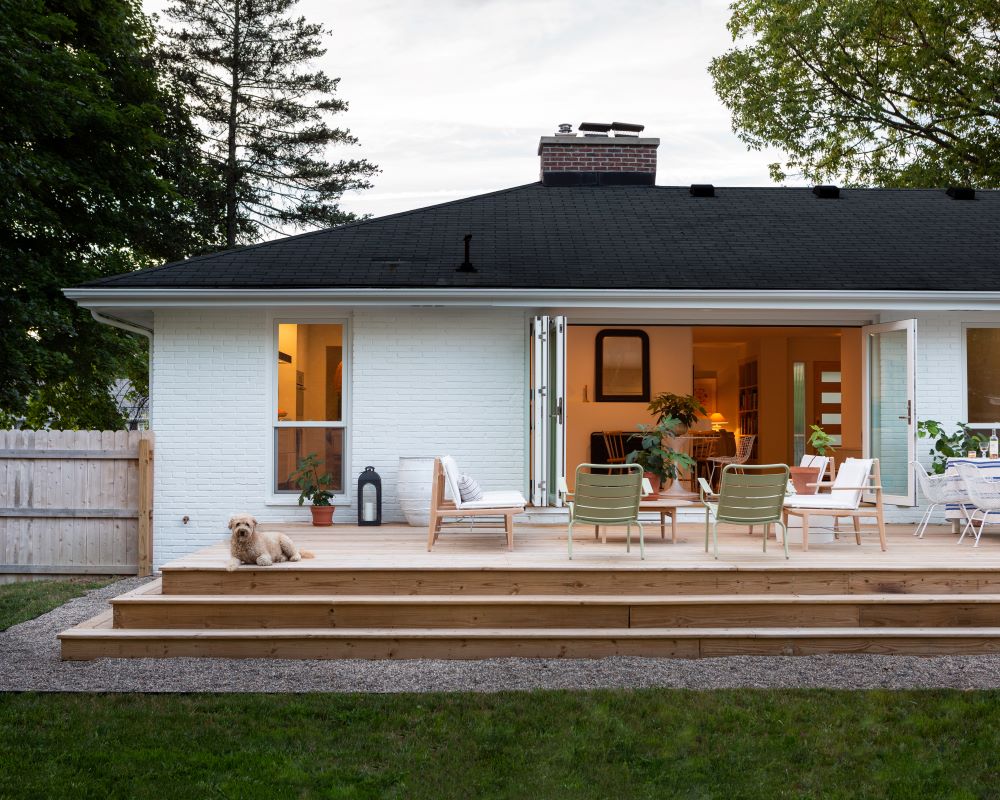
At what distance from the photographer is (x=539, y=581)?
6.79 metres

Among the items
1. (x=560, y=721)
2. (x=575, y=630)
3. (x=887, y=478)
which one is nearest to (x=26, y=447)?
(x=575, y=630)

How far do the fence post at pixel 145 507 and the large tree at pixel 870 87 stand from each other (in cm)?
1841

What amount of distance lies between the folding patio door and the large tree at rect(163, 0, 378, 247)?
49.6 feet

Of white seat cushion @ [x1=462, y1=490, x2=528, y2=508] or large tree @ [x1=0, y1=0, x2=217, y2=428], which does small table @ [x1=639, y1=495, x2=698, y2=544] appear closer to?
white seat cushion @ [x1=462, y1=490, x2=528, y2=508]

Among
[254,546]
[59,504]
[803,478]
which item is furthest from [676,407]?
[59,504]

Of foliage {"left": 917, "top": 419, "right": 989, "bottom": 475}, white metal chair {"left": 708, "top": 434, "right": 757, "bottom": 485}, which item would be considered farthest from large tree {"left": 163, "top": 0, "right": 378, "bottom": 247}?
foliage {"left": 917, "top": 419, "right": 989, "bottom": 475}

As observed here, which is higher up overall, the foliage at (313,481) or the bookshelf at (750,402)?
the bookshelf at (750,402)

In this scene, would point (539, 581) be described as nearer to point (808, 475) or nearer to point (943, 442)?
point (808, 475)

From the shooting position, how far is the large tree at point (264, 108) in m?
22.9

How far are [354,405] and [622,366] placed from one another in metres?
5.34

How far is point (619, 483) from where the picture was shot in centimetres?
727

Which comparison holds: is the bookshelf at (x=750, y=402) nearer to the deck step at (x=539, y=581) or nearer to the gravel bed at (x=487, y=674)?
the deck step at (x=539, y=581)

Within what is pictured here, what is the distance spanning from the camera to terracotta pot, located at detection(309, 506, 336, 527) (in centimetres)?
943

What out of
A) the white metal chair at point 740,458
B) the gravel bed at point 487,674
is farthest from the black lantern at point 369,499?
the white metal chair at point 740,458
